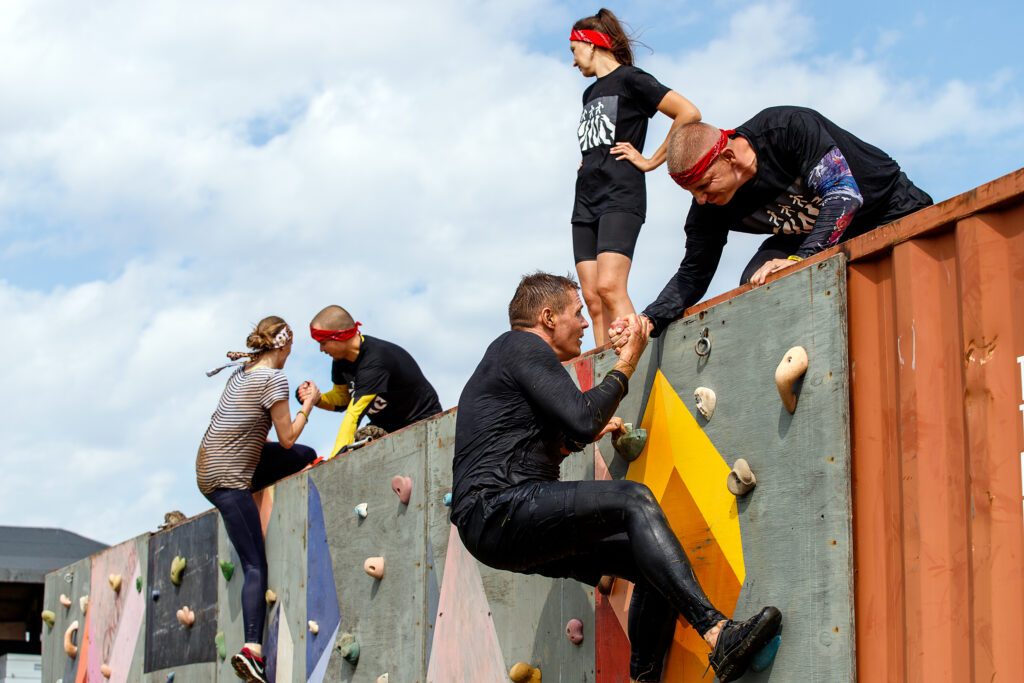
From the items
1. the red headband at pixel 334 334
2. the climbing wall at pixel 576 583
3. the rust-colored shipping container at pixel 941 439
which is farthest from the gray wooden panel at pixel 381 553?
the rust-colored shipping container at pixel 941 439

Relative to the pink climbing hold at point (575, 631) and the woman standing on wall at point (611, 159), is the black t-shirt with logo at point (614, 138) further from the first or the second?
the pink climbing hold at point (575, 631)

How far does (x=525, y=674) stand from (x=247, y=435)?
337 cm

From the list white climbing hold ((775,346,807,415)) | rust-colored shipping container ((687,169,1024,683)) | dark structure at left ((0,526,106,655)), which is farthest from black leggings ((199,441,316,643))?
dark structure at left ((0,526,106,655))

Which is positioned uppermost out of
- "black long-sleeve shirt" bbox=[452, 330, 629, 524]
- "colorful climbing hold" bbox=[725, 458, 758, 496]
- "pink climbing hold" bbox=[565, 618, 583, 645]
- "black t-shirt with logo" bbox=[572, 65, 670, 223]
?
"black t-shirt with logo" bbox=[572, 65, 670, 223]

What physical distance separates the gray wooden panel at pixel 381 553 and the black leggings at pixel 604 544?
1.98m

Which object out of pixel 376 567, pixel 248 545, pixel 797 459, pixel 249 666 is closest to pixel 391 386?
pixel 248 545

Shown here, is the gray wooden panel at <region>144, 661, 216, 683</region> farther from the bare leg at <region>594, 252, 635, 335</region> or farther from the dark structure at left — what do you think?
the dark structure at left

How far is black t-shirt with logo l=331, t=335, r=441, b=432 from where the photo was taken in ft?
25.2

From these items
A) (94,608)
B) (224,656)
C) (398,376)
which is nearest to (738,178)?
(398,376)

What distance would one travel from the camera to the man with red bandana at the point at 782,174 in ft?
15.0

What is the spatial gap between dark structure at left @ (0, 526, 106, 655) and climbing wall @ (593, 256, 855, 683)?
36.4ft

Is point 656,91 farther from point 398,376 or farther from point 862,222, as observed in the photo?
point 398,376

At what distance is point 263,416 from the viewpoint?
7926 millimetres

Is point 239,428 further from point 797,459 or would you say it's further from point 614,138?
point 797,459
